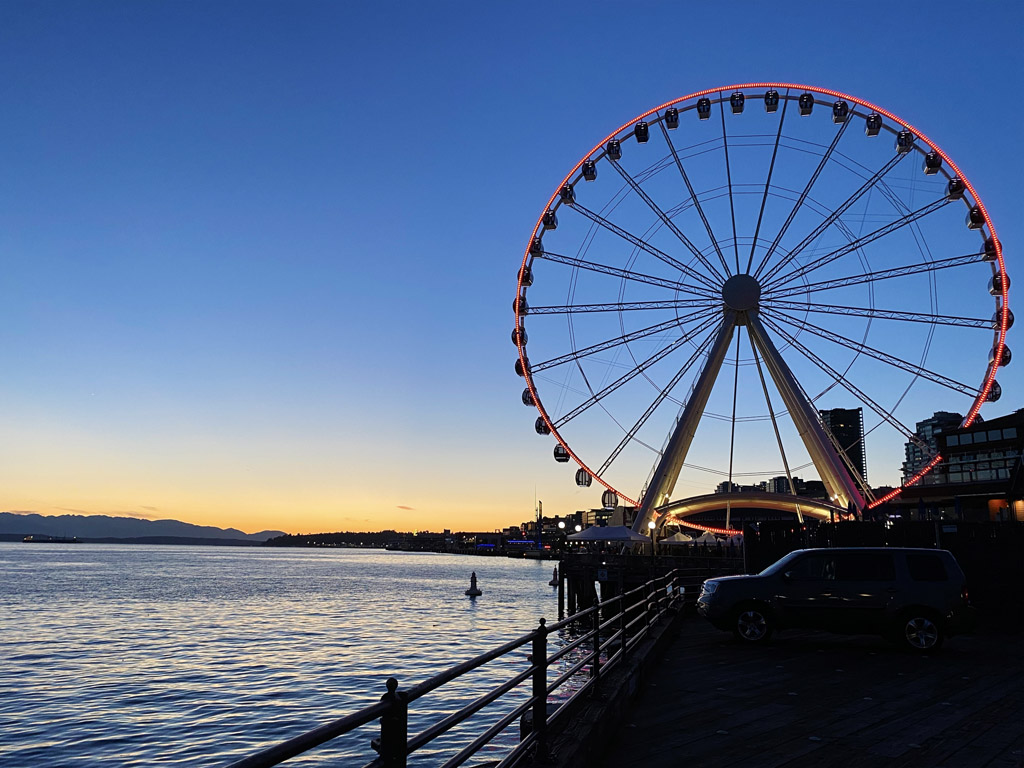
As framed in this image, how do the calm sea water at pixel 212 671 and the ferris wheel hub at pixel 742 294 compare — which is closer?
the calm sea water at pixel 212 671

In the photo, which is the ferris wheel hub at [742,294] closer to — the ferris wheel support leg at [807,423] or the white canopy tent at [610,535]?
the ferris wheel support leg at [807,423]

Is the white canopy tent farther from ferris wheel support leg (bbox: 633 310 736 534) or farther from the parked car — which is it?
the parked car

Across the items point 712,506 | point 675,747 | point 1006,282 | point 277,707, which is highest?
point 1006,282

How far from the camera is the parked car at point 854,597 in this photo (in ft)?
→ 46.6

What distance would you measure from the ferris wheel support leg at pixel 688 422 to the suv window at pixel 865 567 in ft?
77.7

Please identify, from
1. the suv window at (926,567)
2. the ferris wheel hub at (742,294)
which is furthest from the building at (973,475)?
the suv window at (926,567)

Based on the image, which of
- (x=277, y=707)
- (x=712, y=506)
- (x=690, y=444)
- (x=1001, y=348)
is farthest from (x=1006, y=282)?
(x=277, y=707)

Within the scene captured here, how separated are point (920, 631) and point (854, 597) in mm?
1240

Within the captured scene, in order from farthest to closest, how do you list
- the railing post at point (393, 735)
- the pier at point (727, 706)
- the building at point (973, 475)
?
the building at point (973, 475)
the pier at point (727, 706)
the railing post at point (393, 735)

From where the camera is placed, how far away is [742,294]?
38.0 m

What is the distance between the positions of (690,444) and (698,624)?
2052 centimetres

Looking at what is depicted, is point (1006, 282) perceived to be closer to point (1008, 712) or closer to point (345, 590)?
point (1008, 712)

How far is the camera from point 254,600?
208 feet

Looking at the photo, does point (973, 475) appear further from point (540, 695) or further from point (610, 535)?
point (540, 695)
